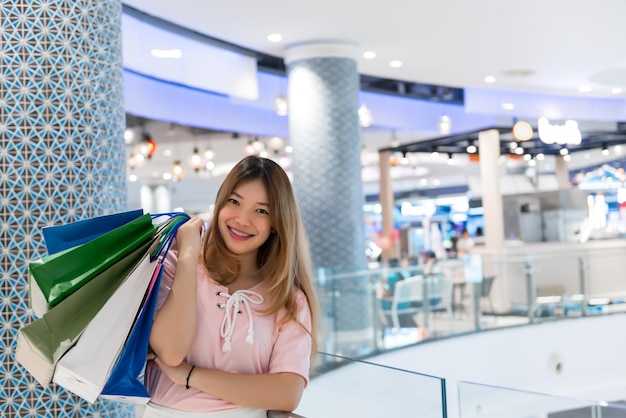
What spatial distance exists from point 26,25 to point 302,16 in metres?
5.25

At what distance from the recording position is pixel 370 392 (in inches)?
86.5

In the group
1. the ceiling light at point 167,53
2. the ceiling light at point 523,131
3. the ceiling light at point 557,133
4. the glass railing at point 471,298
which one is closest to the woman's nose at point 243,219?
the glass railing at point 471,298

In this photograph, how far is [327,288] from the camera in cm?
744

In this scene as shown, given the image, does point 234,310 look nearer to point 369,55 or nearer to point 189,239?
point 189,239

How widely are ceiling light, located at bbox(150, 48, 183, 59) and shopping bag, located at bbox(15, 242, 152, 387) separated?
6.81 m

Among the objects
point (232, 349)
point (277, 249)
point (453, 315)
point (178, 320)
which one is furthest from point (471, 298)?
point (178, 320)

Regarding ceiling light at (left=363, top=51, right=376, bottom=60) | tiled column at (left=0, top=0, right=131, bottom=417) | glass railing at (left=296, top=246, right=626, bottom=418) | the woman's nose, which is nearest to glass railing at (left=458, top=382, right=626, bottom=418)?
glass railing at (left=296, top=246, right=626, bottom=418)

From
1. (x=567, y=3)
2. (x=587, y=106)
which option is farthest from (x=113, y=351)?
(x=587, y=106)

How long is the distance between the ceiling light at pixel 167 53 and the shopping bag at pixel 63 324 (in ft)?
22.4

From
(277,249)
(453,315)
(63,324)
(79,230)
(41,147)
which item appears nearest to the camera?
(63,324)

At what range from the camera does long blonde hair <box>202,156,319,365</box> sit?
176 centimetres

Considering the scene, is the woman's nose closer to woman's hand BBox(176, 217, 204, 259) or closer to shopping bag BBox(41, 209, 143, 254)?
woman's hand BBox(176, 217, 204, 259)

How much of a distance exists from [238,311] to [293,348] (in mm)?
158

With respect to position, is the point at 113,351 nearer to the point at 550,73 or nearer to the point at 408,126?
the point at 550,73
